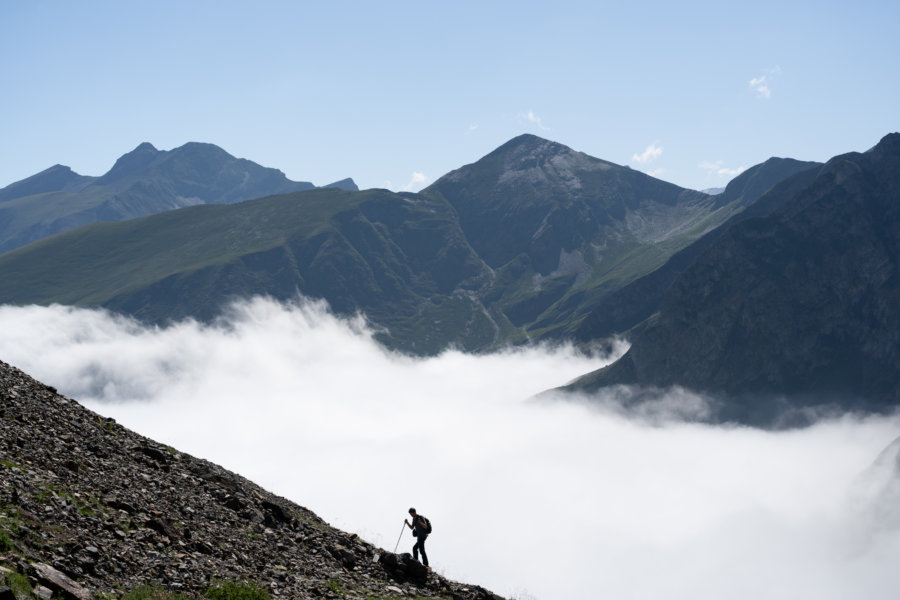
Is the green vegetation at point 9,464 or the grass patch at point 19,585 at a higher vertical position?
the green vegetation at point 9,464

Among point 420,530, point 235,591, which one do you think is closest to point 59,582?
point 235,591

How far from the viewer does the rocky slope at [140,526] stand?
74.8ft

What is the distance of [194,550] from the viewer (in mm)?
27531

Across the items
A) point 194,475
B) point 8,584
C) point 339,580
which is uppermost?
point 194,475

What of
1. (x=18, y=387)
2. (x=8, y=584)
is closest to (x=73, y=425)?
(x=18, y=387)

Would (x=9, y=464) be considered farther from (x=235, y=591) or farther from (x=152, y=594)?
(x=235, y=591)

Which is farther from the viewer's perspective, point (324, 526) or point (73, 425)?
point (324, 526)

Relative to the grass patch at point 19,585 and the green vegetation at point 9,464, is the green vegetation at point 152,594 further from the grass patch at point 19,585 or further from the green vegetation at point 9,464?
the green vegetation at point 9,464

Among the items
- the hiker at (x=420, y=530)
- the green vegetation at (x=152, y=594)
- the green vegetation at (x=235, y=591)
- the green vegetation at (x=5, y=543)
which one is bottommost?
the green vegetation at (x=152, y=594)

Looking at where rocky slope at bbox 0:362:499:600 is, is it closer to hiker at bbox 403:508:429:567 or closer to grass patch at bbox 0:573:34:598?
grass patch at bbox 0:573:34:598

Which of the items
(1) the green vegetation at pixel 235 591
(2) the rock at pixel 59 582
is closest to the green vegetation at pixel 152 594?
(1) the green vegetation at pixel 235 591

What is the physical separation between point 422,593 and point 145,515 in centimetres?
1177

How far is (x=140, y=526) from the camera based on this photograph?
2723 centimetres

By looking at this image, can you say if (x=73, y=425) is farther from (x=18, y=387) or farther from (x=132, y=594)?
(x=132, y=594)
